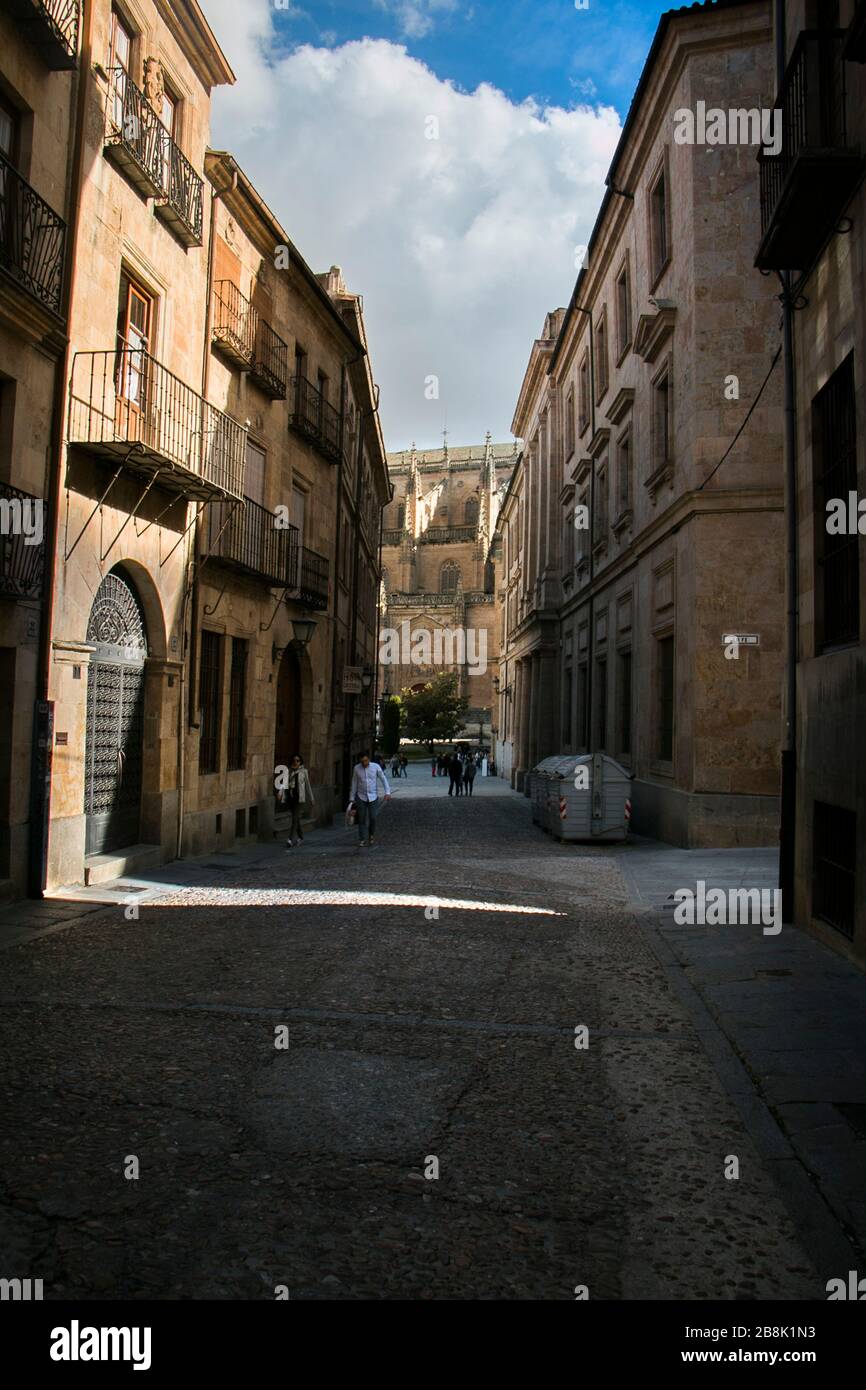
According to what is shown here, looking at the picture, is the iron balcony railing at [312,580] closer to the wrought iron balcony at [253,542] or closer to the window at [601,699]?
the wrought iron balcony at [253,542]

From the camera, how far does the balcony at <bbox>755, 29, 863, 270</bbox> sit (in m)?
7.50

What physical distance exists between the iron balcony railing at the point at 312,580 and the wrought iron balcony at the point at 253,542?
33 centimetres

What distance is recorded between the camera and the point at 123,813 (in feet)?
41.4

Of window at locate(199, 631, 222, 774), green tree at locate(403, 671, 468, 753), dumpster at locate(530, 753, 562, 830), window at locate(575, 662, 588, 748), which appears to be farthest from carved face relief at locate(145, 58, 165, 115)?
green tree at locate(403, 671, 468, 753)

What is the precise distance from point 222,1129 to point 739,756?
12.5 m

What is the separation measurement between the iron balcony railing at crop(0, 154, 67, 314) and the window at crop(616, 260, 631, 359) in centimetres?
1425

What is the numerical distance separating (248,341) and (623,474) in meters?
9.71

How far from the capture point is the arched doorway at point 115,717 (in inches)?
458

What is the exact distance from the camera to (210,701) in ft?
49.4

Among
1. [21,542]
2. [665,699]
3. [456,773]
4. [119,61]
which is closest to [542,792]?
[665,699]

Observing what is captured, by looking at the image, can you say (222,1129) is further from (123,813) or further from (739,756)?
(739,756)

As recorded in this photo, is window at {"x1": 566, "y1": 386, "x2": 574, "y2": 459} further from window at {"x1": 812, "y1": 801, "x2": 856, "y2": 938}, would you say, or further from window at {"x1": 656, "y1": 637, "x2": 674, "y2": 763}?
window at {"x1": 812, "y1": 801, "x2": 856, "y2": 938}

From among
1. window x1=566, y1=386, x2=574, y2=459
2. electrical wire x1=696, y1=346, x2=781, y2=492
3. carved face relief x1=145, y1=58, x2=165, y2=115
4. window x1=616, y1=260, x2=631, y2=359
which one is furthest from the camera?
window x1=566, y1=386, x2=574, y2=459
